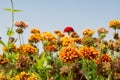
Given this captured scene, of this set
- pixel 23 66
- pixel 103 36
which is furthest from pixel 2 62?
pixel 103 36

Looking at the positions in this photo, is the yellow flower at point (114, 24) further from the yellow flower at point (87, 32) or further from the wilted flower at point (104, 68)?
the wilted flower at point (104, 68)

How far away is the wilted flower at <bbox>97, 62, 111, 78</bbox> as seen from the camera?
3686 millimetres

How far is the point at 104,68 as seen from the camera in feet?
12.4

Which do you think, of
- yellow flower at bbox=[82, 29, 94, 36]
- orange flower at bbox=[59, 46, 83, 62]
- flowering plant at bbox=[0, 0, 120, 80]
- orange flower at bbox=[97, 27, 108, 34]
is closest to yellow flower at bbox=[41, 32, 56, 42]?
flowering plant at bbox=[0, 0, 120, 80]

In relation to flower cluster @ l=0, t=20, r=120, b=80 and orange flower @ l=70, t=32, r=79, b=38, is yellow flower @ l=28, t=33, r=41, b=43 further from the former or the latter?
orange flower @ l=70, t=32, r=79, b=38

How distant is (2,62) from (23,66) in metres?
0.32

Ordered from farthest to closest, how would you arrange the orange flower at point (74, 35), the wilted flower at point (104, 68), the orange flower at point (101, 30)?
the orange flower at point (101, 30)
the orange flower at point (74, 35)
the wilted flower at point (104, 68)

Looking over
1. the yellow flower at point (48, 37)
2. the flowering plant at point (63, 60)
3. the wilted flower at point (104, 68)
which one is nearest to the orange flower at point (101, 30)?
the flowering plant at point (63, 60)

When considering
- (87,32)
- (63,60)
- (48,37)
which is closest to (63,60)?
(63,60)

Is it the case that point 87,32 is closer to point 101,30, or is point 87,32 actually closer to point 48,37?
point 101,30

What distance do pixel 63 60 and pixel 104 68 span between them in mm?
390

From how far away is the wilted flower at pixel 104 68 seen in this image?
12.1 feet

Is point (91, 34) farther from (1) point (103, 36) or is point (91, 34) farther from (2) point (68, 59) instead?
(2) point (68, 59)

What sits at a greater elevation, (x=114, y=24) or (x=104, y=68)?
(x=114, y=24)
